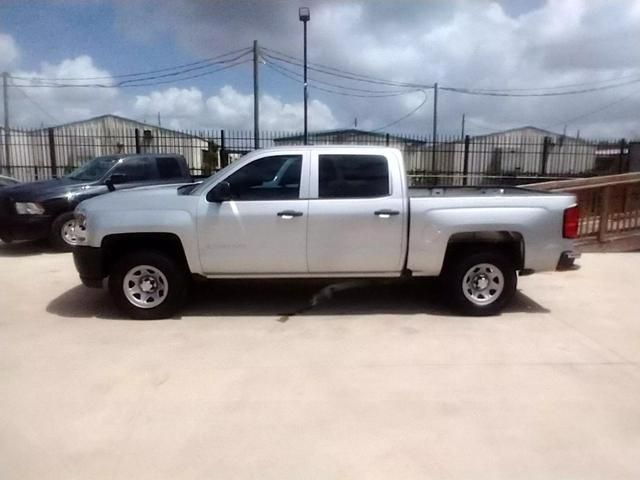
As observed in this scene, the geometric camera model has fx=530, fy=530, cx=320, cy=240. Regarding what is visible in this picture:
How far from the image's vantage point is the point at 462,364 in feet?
14.9

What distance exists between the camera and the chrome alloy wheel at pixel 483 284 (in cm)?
586

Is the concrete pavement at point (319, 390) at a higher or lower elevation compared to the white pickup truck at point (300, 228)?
lower

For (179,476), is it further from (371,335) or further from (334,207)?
(334,207)

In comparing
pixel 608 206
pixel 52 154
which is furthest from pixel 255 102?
pixel 608 206

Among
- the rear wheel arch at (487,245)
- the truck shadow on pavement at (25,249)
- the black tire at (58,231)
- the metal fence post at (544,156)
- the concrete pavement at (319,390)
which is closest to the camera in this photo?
the concrete pavement at (319,390)

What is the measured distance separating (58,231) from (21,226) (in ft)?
1.85

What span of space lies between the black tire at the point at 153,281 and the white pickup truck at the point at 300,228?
11 mm

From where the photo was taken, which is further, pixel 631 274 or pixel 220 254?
pixel 631 274

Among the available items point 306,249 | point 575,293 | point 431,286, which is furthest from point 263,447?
point 575,293

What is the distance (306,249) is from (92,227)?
226 centimetres

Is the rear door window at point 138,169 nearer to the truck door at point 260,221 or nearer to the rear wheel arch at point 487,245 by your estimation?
the truck door at point 260,221

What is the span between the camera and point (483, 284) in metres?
5.91

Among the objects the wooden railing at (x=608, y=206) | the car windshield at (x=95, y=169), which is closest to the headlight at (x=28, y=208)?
the car windshield at (x=95, y=169)

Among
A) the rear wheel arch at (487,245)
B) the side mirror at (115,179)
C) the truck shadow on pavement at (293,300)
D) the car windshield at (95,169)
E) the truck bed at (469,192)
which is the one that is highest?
the car windshield at (95,169)
